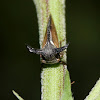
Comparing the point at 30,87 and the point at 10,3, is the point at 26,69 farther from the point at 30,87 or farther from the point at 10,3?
the point at 10,3

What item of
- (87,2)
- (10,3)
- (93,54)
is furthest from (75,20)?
(10,3)

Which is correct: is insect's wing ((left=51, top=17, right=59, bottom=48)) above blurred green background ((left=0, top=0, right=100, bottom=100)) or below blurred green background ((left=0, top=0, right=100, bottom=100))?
above

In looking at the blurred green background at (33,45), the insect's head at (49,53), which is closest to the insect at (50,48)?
the insect's head at (49,53)

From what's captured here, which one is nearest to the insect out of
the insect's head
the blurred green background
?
the insect's head

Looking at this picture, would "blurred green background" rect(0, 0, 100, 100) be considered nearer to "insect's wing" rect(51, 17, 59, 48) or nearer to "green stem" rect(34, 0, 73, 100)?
"green stem" rect(34, 0, 73, 100)

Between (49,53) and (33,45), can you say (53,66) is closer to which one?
(49,53)
